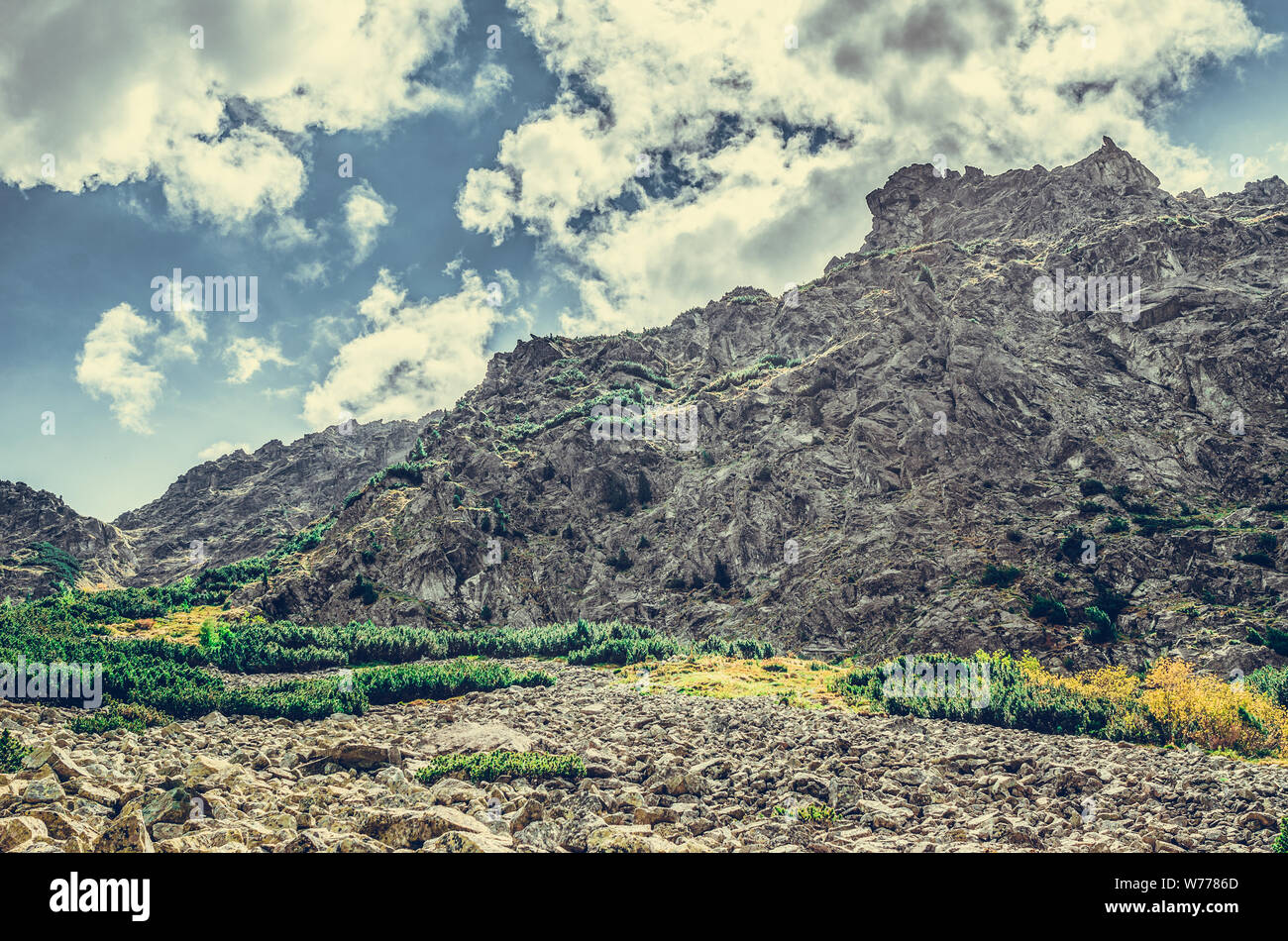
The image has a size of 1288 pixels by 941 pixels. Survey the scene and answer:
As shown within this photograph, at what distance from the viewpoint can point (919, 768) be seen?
24281 millimetres

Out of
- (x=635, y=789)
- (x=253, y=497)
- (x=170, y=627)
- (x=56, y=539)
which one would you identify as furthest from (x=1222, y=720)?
(x=253, y=497)

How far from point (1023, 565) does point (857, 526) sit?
17.7 metres

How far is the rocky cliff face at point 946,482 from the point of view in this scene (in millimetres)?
59719

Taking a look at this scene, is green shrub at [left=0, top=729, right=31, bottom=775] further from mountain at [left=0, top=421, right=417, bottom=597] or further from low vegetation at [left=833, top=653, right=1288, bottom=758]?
mountain at [left=0, top=421, right=417, bottom=597]

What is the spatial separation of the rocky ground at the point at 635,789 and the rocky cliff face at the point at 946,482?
3227 cm

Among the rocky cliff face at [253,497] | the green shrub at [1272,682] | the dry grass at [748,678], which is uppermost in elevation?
the rocky cliff face at [253,497]

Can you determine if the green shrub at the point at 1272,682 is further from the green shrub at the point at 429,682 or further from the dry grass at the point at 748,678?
the green shrub at the point at 429,682

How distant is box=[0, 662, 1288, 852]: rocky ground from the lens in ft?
44.8

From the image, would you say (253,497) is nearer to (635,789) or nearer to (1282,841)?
(635,789)

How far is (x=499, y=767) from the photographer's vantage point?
2152 cm

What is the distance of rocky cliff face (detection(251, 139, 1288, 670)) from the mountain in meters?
59.2

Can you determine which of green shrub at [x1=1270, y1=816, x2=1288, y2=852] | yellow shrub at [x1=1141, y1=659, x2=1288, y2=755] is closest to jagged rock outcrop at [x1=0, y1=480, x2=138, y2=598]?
yellow shrub at [x1=1141, y1=659, x2=1288, y2=755]

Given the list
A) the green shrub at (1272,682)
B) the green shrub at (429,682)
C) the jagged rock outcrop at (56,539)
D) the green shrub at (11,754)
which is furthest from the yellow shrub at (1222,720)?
the jagged rock outcrop at (56,539)
